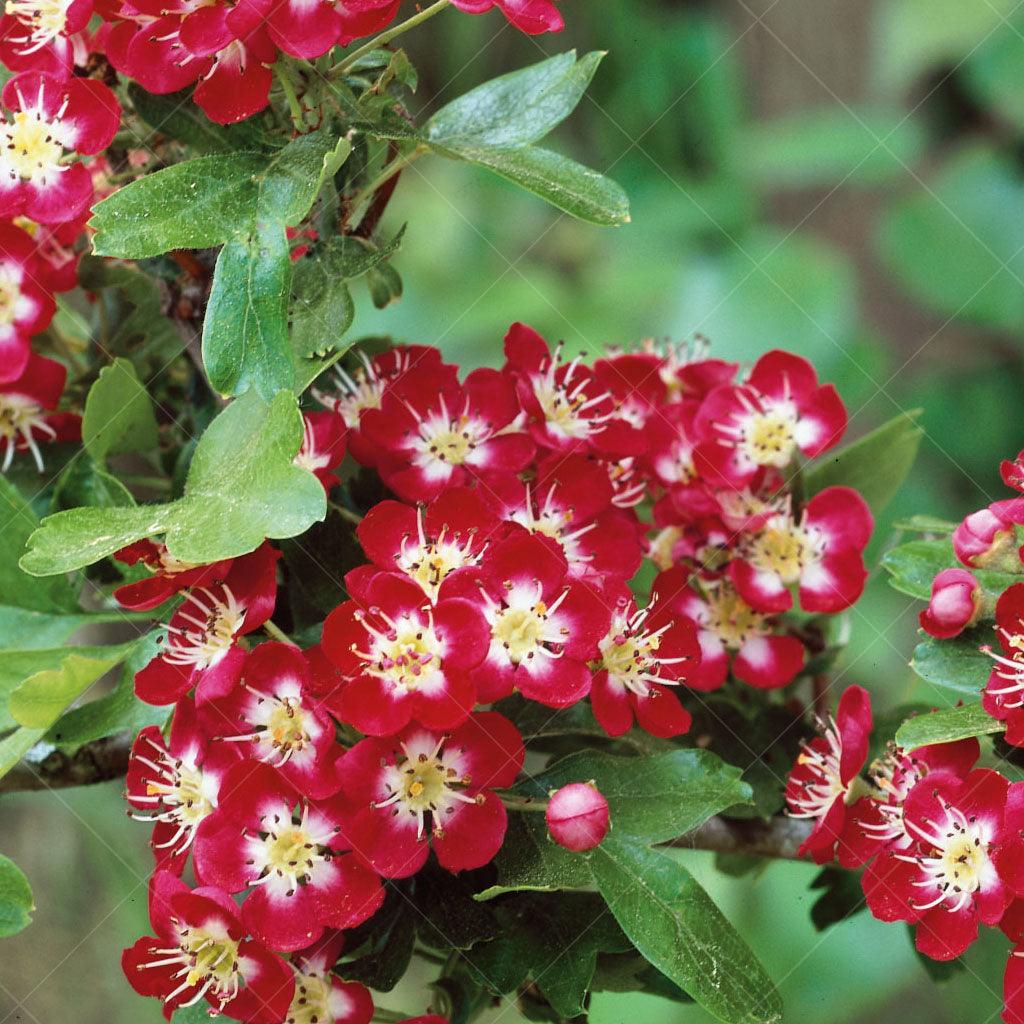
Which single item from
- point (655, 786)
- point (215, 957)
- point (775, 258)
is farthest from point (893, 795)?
point (775, 258)

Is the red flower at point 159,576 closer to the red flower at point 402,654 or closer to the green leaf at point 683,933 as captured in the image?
the red flower at point 402,654

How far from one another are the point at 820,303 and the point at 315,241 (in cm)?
150

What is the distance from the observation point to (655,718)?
0.76m

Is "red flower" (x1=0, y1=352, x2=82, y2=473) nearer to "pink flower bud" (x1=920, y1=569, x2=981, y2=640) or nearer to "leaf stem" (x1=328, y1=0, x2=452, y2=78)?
"leaf stem" (x1=328, y1=0, x2=452, y2=78)

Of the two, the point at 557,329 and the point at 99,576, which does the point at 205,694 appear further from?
the point at 557,329

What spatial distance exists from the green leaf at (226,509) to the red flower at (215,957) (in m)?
0.16

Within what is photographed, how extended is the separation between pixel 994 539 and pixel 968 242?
1.61 meters

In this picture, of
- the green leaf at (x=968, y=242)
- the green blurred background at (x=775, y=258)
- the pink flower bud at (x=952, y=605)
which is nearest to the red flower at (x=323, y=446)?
the pink flower bud at (x=952, y=605)

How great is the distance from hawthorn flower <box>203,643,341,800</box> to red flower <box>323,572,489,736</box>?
25 millimetres

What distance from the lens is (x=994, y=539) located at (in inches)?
28.5

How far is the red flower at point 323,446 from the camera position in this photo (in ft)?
2.55

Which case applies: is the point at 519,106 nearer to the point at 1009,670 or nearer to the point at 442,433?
the point at 442,433

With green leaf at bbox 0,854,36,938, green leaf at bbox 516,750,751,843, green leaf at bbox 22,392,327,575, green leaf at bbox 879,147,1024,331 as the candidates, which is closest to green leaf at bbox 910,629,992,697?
green leaf at bbox 516,750,751,843

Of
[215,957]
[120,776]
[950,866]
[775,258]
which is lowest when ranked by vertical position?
[775,258]
